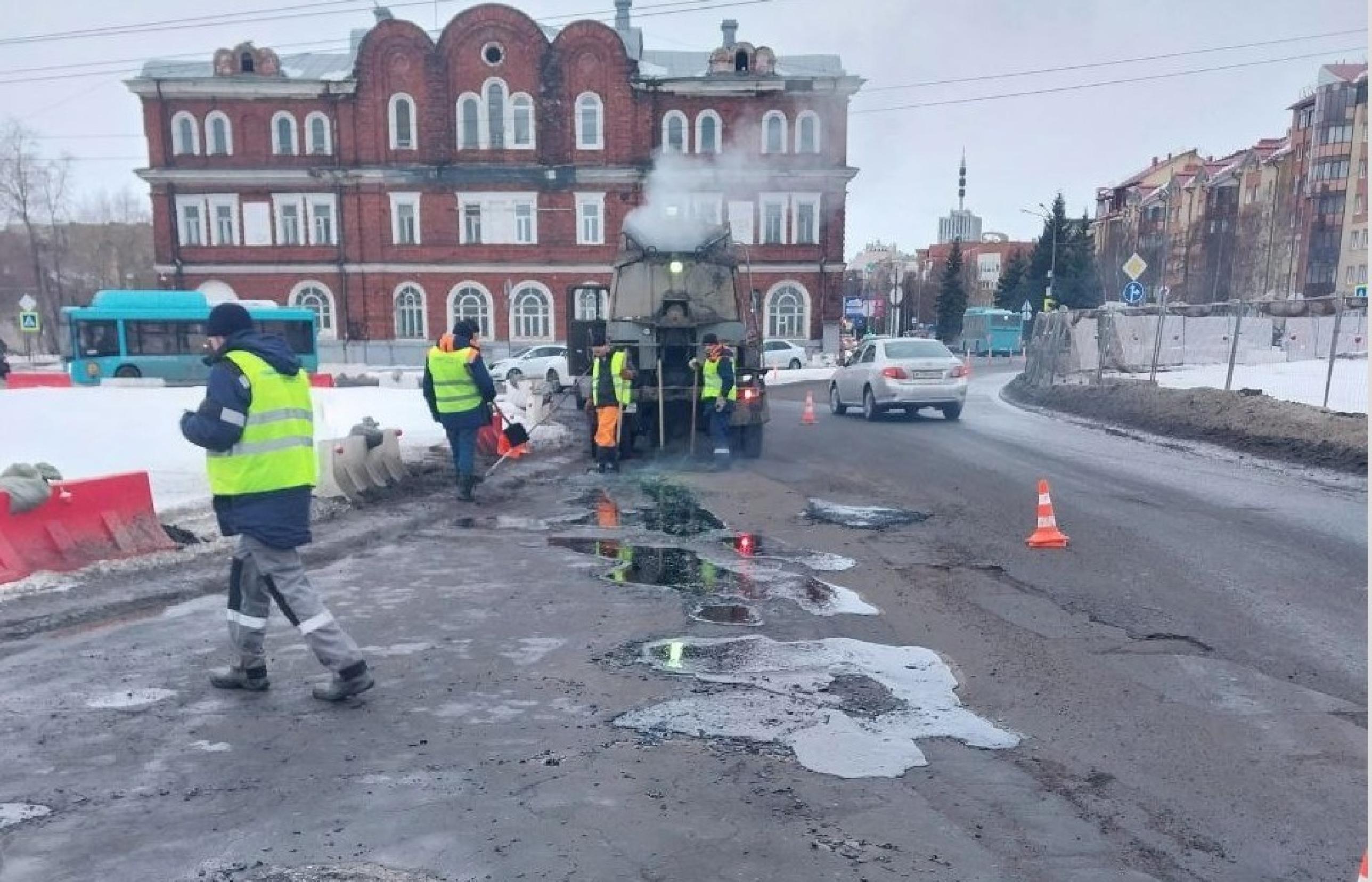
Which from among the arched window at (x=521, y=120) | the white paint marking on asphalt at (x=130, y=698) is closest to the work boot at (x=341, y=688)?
the white paint marking on asphalt at (x=130, y=698)

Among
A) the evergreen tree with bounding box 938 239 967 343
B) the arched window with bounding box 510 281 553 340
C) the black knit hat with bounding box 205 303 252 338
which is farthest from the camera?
the evergreen tree with bounding box 938 239 967 343

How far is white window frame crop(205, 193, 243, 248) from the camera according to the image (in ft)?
141

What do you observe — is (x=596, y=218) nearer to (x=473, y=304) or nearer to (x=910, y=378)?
(x=473, y=304)

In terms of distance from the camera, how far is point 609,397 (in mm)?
12078

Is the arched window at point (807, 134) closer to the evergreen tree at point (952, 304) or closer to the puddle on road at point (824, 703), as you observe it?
the evergreen tree at point (952, 304)

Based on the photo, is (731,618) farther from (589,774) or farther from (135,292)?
(135,292)

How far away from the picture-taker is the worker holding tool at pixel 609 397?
39.2ft

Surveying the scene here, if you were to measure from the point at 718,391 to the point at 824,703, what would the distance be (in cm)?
837

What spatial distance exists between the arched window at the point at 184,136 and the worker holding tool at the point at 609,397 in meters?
38.1

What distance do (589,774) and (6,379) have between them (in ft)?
89.7

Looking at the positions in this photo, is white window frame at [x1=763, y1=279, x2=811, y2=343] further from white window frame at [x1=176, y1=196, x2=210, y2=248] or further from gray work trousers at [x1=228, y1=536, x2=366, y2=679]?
gray work trousers at [x1=228, y1=536, x2=366, y2=679]

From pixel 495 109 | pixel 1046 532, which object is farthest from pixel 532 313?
pixel 1046 532

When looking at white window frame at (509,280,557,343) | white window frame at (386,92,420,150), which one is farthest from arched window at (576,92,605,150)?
white window frame at (386,92,420,150)

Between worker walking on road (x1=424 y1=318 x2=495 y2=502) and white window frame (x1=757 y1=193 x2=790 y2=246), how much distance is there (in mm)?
34426
